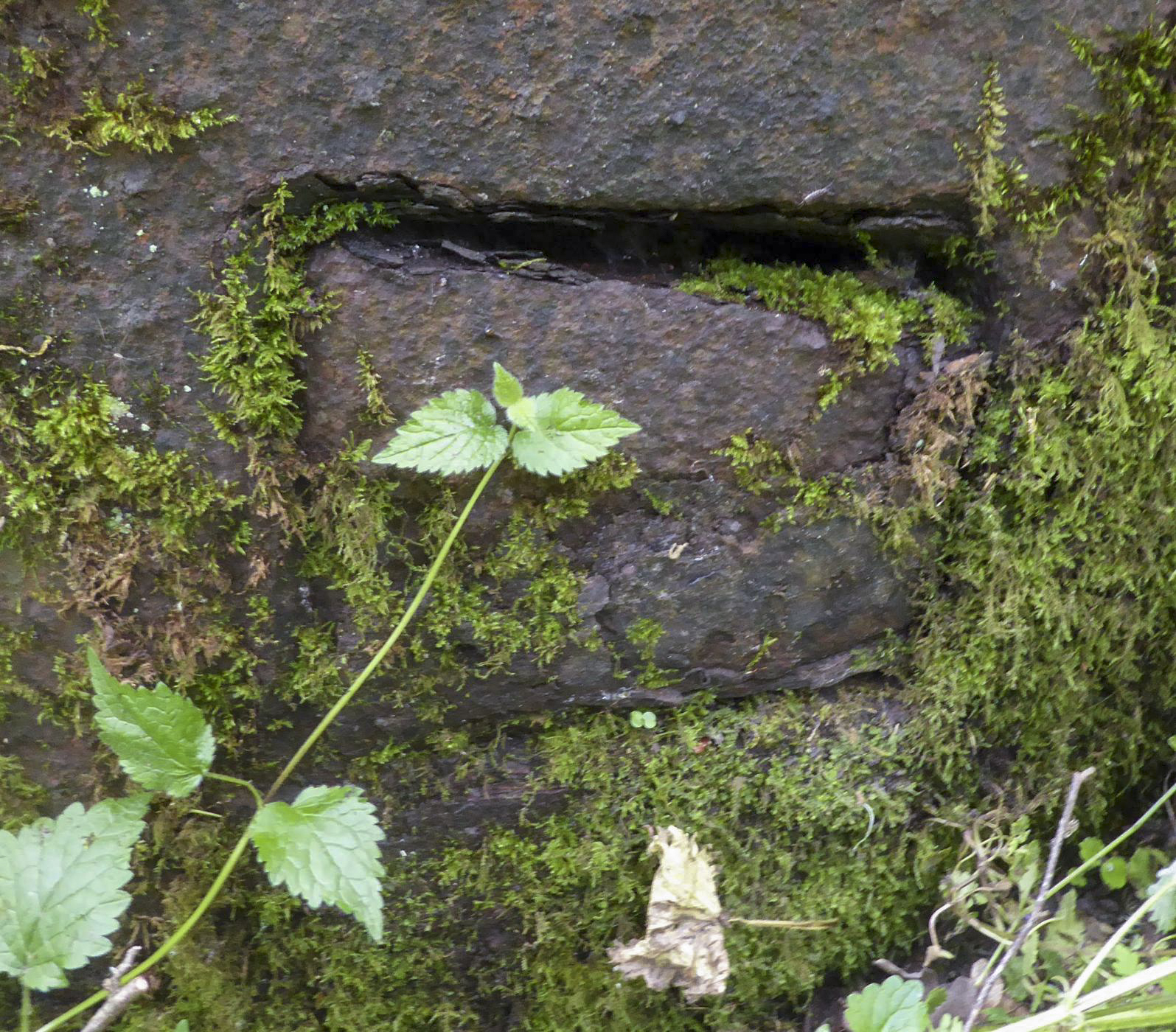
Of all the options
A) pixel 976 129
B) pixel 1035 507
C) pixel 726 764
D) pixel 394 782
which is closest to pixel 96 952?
pixel 394 782

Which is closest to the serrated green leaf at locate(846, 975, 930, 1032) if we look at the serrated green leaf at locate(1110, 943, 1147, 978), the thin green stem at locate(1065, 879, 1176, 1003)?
the thin green stem at locate(1065, 879, 1176, 1003)

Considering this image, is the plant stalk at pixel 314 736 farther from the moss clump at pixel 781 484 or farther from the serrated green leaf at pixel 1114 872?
the serrated green leaf at pixel 1114 872

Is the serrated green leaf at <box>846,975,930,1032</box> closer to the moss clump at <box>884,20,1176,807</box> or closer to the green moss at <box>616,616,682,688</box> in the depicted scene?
the moss clump at <box>884,20,1176,807</box>

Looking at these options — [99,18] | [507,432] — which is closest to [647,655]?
[507,432]

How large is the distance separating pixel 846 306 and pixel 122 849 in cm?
172

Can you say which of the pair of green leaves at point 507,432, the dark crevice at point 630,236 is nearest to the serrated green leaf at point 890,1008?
the pair of green leaves at point 507,432

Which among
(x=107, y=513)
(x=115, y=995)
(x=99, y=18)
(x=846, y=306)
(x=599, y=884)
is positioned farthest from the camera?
(x=599, y=884)

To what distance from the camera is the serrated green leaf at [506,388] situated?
4.79ft

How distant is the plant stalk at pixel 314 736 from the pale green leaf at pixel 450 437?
43 mm

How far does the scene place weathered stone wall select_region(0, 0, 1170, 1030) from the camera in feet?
4.77

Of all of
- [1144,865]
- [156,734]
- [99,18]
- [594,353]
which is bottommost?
[1144,865]

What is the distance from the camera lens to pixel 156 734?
4.71 feet

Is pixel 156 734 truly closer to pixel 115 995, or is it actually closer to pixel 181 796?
pixel 181 796

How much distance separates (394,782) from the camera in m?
1.78
